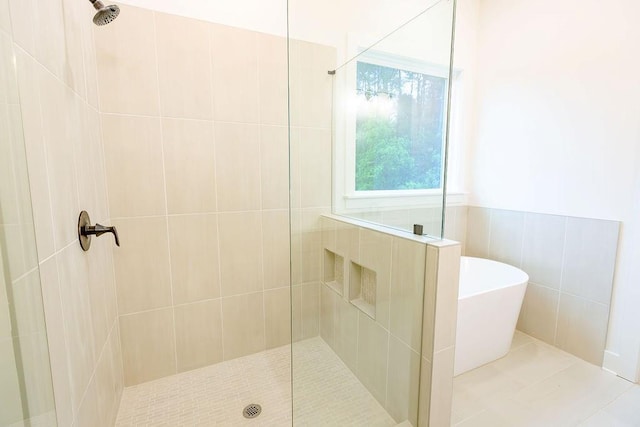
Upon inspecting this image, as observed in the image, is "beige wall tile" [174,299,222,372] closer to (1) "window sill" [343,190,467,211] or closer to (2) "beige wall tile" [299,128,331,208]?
(2) "beige wall tile" [299,128,331,208]

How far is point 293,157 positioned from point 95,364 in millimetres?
1333

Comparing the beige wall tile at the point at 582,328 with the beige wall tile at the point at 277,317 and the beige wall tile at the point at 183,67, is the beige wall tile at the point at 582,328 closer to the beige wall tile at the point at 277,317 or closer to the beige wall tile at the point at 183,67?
the beige wall tile at the point at 277,317

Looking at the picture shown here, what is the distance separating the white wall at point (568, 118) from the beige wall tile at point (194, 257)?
2.38 m

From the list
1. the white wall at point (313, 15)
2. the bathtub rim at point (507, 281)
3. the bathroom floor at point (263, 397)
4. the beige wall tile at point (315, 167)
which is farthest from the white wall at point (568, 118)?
the bathroom floor at point (263, 397)

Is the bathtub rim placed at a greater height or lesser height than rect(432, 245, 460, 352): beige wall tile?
lesser

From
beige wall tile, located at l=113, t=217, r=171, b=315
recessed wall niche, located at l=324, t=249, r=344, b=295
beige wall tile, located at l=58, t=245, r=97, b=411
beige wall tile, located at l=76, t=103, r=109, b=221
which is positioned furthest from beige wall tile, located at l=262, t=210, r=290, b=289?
beige wall tile, located at l=58, t=245, r=97, b=411

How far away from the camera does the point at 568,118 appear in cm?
198

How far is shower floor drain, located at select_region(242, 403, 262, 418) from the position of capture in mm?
1449

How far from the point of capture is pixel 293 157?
1660mm

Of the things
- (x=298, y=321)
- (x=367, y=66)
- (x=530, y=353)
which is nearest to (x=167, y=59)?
(x=367, y=66)

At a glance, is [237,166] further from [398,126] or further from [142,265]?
[398,126]

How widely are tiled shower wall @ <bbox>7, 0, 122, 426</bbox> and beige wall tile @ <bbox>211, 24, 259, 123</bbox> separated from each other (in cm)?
59

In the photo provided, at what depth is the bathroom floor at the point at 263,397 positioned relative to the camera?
4.60 feet

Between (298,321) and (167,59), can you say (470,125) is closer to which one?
(298,321)
